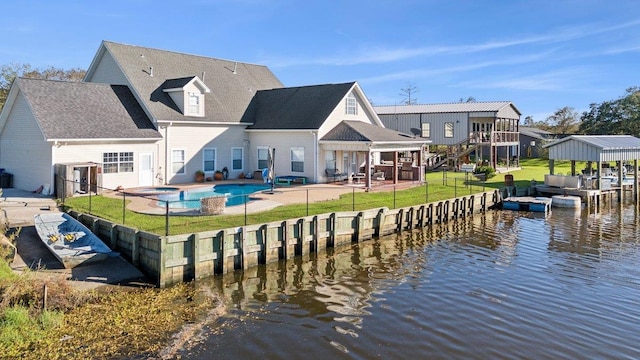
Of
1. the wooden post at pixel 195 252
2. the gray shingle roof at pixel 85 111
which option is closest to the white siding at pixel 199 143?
the gray shingle roof at pixel 85 111

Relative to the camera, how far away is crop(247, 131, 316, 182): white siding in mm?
30250

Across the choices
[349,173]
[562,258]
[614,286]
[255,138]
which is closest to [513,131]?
[349,173]

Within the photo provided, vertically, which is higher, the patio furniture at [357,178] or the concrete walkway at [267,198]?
the patio furniture at [357,178]

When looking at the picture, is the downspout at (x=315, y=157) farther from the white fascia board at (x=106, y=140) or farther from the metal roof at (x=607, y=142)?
the metal roof at (x=607, y=142)

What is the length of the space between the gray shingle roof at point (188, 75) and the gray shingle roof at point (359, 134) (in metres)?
6.89

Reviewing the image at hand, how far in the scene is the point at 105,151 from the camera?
83.6 ft

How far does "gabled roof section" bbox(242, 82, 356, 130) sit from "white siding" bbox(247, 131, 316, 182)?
507 mm

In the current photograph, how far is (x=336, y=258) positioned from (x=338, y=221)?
193 centimetres

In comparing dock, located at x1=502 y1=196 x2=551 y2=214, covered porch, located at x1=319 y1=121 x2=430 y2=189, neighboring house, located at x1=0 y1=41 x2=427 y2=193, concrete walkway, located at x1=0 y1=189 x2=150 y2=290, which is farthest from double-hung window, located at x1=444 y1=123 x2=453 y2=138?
concrete walkway, located at x1=0 y1=189 x2=150 y2=290

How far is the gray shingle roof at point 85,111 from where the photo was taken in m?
24.1

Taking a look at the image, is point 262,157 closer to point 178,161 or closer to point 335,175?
point 335,175

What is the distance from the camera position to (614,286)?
575 inches

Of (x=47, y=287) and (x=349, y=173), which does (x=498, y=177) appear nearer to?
(x=349, y=173)

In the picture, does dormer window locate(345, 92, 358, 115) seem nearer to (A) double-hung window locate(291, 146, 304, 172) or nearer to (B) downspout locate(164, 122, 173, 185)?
(A) double-hung window locate(291, 146, 304, 172)
